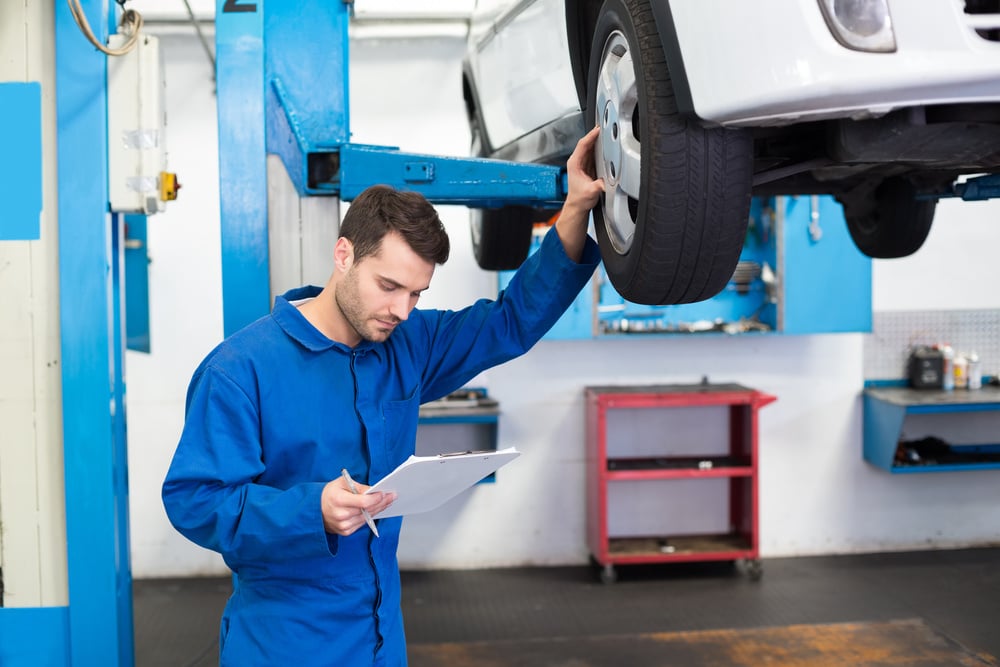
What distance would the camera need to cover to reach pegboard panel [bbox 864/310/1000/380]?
6.07 metres

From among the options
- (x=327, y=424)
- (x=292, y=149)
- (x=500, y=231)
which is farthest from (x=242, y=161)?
(x=500, y=231)

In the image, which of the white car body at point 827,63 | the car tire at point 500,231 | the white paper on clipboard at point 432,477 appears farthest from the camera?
the car tire at point 500,231

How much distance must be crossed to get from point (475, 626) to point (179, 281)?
2654mm

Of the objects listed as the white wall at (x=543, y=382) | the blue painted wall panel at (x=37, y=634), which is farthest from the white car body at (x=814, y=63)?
the white wall at (x=543, y=382)

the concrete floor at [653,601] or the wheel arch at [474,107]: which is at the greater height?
the wheel arch at [474,107]

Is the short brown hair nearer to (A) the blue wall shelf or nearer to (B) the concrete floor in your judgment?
(B) the concrete floor

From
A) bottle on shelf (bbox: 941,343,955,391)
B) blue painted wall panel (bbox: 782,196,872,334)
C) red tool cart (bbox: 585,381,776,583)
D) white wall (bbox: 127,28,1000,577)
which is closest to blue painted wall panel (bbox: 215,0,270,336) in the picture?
white wall (bbox: 127,28,1000,577)

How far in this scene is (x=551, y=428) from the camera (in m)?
5.94

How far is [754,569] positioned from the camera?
567 cm

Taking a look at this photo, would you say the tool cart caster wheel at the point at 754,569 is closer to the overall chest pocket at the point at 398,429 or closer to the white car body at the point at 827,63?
the overall chest pocket at the point at 398,429

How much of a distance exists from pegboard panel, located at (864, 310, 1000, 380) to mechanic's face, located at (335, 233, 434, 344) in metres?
4.88

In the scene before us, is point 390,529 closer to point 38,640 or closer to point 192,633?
point 38,640

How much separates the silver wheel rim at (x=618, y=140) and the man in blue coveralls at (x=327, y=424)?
5 centimetres

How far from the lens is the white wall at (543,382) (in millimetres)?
5602
